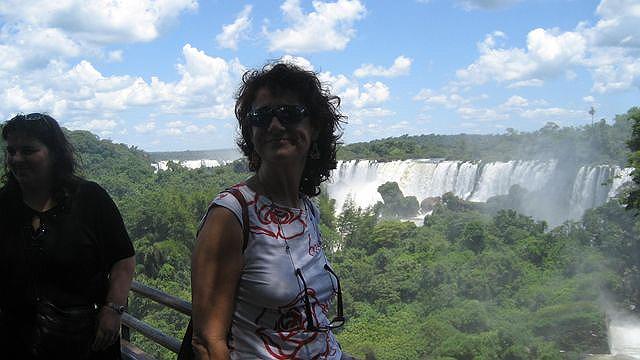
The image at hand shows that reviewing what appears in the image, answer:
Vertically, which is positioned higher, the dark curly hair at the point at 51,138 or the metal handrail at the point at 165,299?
the dark curly hair at the point at 51,138

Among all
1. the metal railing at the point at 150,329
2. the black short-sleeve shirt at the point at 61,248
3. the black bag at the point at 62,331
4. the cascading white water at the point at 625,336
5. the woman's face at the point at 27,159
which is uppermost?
the woman's face at the point at 27,159

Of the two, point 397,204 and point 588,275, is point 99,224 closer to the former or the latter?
point 588,275

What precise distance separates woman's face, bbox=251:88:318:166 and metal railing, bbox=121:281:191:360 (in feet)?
3.27

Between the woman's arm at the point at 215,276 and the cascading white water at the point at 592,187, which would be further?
the cascading white water at the point at 592,187

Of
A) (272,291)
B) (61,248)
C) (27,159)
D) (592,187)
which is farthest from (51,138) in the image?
(592,187)

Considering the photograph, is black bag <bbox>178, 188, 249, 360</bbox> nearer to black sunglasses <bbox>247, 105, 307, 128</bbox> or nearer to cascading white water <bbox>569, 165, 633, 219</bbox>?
black sunglasses <bbox>247, 105, 307, 128</bbox>

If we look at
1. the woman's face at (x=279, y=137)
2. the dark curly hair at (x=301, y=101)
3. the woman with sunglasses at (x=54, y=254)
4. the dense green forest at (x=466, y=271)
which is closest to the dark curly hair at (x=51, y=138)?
the woman with sunglasses at (x=54, y=254)

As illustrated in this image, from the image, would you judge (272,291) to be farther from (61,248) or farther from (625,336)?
(625,336)

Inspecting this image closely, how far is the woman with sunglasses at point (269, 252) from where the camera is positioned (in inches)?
50.4

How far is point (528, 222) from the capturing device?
3525 centimetres

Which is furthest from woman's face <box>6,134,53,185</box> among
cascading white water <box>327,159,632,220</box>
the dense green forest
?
cascading white water <box>327,159,632,220</box>

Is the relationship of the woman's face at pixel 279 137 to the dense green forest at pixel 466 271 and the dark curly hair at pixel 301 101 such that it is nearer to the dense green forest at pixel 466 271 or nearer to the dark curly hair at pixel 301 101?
the dark curly hair at pixel 301 101

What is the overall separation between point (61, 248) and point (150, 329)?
3.75 ft

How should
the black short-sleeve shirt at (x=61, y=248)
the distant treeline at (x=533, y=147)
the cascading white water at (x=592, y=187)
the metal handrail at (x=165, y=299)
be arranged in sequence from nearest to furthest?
1. the black short-sleeve shirt at (x=61, y=248)
2. the metal handrail at (x=165, y=299)
3. the cascading white water at (x=592, y=187)
4. the distant treeline at (x=533, y=147)
